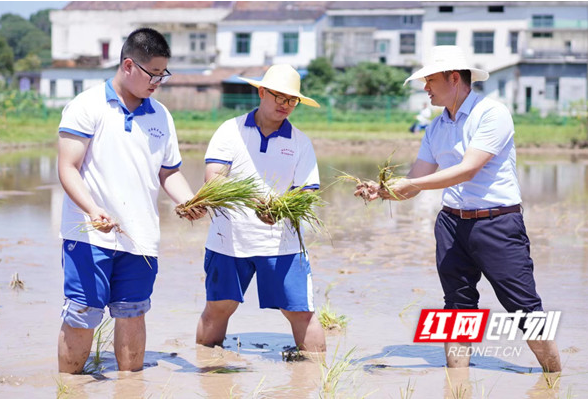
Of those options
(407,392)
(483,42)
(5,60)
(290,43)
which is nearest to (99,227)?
(407,392)

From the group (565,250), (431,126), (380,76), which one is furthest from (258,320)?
(380,76)

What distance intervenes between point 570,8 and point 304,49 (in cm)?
1691

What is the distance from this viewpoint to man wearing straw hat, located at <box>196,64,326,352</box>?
6.20 meters

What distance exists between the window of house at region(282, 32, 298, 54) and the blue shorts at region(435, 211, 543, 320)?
185 feet

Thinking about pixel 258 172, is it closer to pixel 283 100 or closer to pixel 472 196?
pixel 283 100

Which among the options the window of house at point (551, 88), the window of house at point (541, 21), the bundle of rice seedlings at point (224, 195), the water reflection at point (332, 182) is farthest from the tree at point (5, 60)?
the bundle of rice seedlings at point (224, 195)

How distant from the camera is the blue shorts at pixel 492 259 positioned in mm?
5723

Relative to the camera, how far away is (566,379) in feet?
19.2

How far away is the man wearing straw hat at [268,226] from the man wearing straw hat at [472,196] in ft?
2.14

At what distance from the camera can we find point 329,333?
7230 millimetres

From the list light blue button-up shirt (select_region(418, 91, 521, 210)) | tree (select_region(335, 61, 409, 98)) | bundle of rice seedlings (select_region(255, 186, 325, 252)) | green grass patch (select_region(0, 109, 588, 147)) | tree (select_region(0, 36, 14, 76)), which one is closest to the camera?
light blue button-up shirt (select_region(418, 91, 521, 210))

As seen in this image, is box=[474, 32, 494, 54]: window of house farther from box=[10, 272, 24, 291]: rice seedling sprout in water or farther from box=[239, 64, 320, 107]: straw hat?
box=[239, 64, 320, 107]: straw hat

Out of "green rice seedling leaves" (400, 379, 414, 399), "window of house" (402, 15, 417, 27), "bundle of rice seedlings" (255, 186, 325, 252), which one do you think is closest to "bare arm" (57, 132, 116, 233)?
"bundle of rice seedlings" (255, 186, 325, 252)

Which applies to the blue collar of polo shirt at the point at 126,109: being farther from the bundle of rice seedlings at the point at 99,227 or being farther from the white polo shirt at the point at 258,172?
the white polo shirt at the point at 258,172
